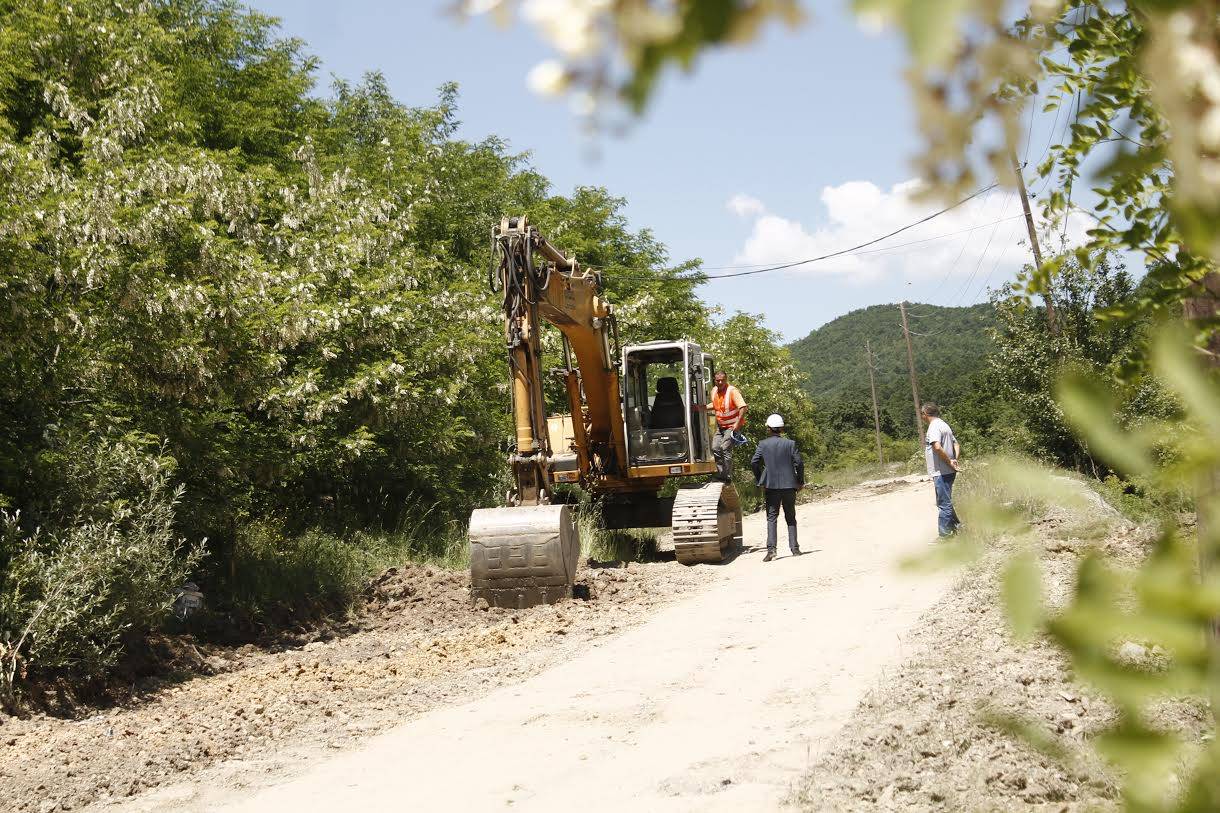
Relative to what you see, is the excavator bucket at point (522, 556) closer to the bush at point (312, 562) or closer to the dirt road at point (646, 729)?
the dirt road at point (646, 729)

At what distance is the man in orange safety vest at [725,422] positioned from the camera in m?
17.6

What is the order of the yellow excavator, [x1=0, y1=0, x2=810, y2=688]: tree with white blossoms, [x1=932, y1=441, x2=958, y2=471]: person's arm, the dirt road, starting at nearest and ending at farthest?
1. the dirt road
2. [x1=0, y1=0, x2=810, y2=688]: tree with white blossoms
3. the yellow excavator
4. [x1=932, y1=441, x2=958, y2=471]: person's arm

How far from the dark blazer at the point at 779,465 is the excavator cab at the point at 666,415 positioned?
1623 millimetres

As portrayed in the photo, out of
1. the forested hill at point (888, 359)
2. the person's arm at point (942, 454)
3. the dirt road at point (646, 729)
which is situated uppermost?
the forested hill at point (888, 359)

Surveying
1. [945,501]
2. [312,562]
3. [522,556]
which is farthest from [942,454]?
[312,562]

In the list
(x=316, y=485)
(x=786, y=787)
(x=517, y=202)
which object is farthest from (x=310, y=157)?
(x=786, y=787)

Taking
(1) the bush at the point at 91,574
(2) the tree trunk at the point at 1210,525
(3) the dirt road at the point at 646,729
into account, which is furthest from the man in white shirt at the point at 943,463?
(2) the tree trunk at the point at 1210,525

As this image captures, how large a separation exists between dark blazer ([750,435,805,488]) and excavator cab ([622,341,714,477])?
1623 mm

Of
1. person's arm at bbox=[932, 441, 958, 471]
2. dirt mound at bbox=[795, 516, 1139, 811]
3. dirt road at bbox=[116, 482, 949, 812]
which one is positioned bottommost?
dirt road at bbox=[116, 482, 949, 812]

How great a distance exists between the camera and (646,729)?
6590 millimetres

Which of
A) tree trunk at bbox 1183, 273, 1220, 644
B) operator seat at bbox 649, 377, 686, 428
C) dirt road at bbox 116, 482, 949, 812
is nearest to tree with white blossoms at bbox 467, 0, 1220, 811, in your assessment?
tree trunk at bbox 1183, 273, 1220, 644

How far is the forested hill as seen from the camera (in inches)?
3922

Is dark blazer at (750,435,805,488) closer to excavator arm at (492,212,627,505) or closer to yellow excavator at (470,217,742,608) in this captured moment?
yellow excavator at (470,217,742,608)

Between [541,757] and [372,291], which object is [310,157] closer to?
[372,291]
